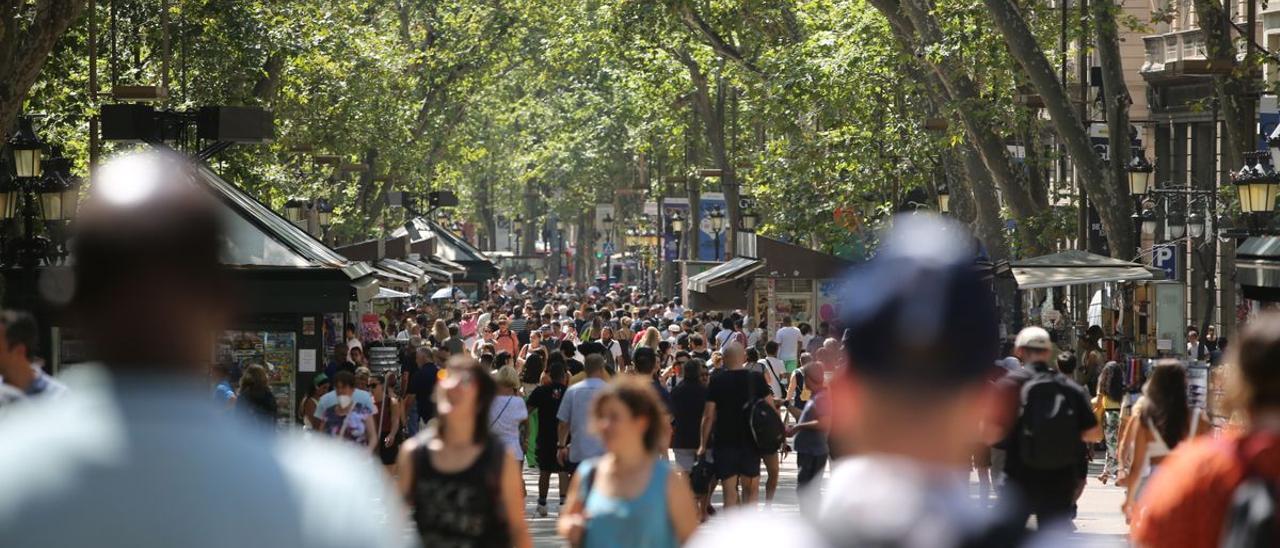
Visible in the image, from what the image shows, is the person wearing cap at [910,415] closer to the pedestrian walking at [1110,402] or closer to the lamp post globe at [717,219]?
the pedestrian walking at [1110,402]

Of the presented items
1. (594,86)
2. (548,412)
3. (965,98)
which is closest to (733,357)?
(548,412)

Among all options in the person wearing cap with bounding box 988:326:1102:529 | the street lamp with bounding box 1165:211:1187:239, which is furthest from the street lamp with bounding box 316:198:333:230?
the person wearing cap with bounding box 988:326:1102:529

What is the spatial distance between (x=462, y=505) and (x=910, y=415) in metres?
5.39

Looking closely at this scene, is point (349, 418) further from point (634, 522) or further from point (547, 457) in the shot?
point (634, 522)

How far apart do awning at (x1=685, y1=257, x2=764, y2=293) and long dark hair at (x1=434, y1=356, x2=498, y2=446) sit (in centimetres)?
2780

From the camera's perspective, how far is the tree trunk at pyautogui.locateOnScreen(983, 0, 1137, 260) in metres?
28.3

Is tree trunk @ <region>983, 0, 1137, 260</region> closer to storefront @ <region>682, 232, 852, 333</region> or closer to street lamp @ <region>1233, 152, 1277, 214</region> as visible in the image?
street lamp @ <region>1233, 152, 1277, 214</region>

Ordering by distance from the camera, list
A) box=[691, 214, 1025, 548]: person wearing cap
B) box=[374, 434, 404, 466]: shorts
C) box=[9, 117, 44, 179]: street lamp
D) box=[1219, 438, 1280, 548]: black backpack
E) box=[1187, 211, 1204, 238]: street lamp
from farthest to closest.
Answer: box=[1187, 211, 1204, 238]: street lamp
box=[9, 117, 44, 179]: street lamp
box=[374, 434, 404, 466]: shorts
box=[1219, 438, 1280, 548]: black backpack
box=[691, 214, 1025, 548]: person wearing cap

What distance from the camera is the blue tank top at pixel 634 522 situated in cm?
731

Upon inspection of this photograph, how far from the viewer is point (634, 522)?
7332mm

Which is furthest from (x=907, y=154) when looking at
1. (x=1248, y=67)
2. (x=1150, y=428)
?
(x=1150, y=428)

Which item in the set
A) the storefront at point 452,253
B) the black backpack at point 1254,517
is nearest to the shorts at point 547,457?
the black backpack at point 1254,517

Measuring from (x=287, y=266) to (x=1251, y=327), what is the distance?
17.2 metres

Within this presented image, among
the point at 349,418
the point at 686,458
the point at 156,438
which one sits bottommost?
the point at 686,458
